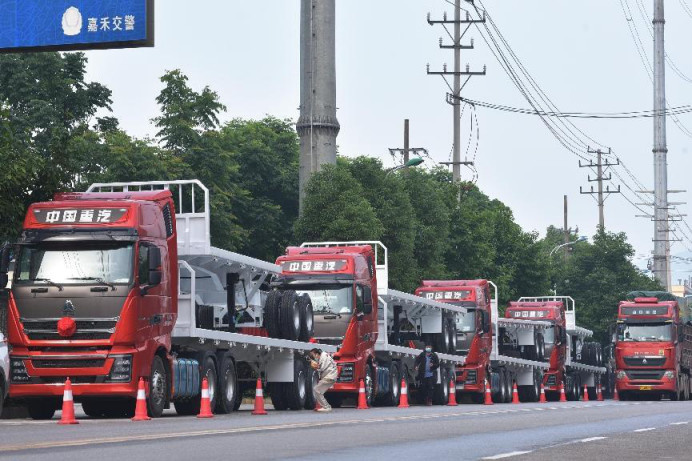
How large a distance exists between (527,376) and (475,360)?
29.7 ft

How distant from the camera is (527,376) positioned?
55344 mm

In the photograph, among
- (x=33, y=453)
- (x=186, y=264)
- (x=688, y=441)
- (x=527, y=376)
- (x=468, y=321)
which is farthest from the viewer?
(x=527, y=376)

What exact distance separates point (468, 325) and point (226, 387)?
19.2m

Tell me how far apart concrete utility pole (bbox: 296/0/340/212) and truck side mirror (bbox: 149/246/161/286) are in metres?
24.5

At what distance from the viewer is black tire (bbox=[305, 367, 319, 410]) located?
32.4 m

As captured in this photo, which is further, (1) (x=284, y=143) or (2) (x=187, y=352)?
(1) (x=284, y=143)

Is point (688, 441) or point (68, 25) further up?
point (68, 25)

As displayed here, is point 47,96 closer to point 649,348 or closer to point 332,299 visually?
point 649,348

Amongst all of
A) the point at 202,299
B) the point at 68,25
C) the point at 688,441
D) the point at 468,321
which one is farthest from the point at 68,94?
the point at 688,441

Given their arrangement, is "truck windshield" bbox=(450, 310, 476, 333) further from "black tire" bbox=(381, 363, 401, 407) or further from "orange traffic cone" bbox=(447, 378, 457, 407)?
"black tire" bbox=(381, 363, 401, 407)

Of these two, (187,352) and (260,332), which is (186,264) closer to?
(187,352)

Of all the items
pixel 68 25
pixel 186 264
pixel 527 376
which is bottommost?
pixel 527 376

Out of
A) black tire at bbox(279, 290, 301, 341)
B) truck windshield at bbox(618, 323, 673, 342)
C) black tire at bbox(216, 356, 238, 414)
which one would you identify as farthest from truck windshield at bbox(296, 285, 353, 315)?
truck windshield at bbox(618, 323, 673, 342)

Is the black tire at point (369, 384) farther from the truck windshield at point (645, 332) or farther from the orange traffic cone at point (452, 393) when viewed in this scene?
the truck windshield at point (645, 332)
